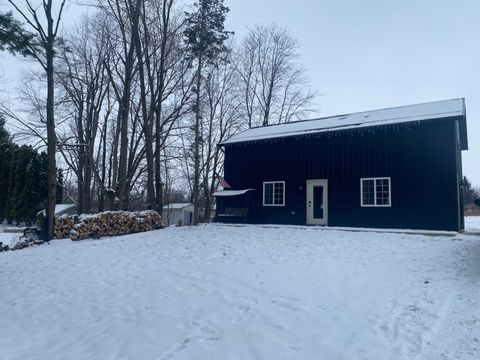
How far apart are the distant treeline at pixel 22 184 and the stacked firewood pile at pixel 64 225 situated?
40.9 ft

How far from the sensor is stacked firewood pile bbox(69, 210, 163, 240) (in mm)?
13625

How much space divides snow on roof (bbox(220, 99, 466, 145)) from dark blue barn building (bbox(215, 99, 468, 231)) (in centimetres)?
5

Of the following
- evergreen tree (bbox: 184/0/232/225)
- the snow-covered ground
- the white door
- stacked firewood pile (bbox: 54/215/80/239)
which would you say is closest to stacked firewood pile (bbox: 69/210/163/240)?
stacked firewood pile (bbox: 54/215/80/239)

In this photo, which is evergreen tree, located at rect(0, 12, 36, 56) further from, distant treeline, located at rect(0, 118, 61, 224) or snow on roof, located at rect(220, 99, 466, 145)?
distant treeline, located at rect(0, 118, 61, 224)

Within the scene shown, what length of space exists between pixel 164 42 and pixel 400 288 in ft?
54.2

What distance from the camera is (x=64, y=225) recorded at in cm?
1385

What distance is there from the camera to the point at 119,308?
518 cm

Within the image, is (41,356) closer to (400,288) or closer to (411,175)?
(400,288)

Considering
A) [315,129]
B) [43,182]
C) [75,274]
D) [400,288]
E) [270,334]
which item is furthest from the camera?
[43,182]

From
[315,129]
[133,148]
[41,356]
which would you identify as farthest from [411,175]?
[133,148]

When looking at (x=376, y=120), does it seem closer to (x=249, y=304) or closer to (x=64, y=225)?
(x=249, y=304)

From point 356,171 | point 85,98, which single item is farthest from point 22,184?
point 356,171

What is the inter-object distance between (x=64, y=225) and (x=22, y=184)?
14805 millimetres

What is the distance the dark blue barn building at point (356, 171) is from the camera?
41.9 feet
